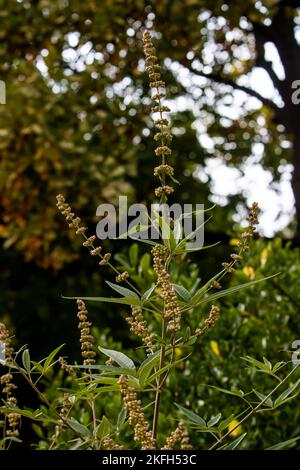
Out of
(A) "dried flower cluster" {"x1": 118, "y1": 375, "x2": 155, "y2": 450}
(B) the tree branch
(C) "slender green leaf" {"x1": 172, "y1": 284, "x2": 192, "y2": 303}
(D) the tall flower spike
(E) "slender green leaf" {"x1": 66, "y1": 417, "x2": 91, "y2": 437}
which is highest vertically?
(B) the tree branch

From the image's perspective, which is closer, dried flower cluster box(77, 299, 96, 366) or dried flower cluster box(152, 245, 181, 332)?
dried flower cluster box(152, 245, 181, 332)

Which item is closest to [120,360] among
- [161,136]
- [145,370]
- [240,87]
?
[145,370]

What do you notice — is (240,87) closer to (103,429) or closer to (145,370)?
(103,429)

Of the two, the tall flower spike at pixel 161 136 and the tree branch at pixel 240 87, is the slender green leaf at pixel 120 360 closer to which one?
the tall flower spike at pixel 161 136

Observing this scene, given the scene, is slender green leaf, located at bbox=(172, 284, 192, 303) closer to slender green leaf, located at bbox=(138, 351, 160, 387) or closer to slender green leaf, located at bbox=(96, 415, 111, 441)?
slender green leaf, located at bbox=(138, 351, 160, 387)

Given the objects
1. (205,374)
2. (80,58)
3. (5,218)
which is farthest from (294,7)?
(205,374)

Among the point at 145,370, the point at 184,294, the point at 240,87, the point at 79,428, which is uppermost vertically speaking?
the point at 240,87

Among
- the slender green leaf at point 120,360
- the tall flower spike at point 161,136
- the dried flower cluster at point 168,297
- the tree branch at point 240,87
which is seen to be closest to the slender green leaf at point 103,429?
the slender green leaf at point 120,360

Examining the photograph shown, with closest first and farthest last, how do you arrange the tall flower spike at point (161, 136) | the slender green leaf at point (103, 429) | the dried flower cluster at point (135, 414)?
the dried flower cluster at point (135, 414), the tall flower spike at point (161, 136), the slender green leaf at point (103, 429)

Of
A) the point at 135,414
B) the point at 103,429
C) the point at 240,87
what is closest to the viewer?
the point at 135,414

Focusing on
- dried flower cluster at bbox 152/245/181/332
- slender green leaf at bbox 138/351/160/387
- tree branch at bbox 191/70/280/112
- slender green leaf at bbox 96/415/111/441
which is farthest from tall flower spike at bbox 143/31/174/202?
tree branch at bbox 191/70/280/112

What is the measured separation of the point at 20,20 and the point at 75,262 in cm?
275

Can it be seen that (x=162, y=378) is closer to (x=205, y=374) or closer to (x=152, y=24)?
(x=205, y=374)

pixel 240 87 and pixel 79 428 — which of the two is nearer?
pixel 79 428
